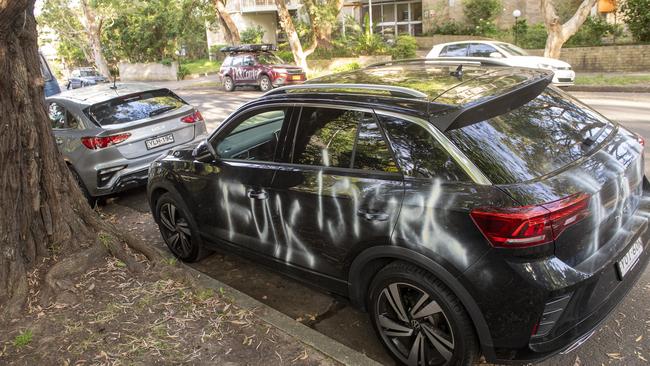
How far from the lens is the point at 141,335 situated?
3303 millimetres

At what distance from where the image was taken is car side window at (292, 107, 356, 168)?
323cm

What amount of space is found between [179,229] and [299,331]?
1962 mm

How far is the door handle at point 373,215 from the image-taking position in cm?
290

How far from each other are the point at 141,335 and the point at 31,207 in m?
1.38

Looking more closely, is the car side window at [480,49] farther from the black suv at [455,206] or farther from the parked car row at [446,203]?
the black suv at [455,206]

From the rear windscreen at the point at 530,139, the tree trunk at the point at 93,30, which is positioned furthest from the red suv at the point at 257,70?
the rear windscreen at the point at 530,139

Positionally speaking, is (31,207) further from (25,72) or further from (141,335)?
(141,335)

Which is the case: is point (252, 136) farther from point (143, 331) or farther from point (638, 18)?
point (638, 18)

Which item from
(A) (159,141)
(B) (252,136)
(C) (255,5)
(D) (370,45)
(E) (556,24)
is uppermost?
(C) (255,5)

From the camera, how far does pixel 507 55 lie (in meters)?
15.1

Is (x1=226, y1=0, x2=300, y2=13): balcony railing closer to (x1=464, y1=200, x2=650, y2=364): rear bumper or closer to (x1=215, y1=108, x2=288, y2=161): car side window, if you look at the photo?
(x1=215, y1=108, x2=288, y2=161): car side window

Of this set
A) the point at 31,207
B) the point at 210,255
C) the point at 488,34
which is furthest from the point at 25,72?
the point at 488,34

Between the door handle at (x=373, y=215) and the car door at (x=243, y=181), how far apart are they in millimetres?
869

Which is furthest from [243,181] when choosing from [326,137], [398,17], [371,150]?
[398,17]
